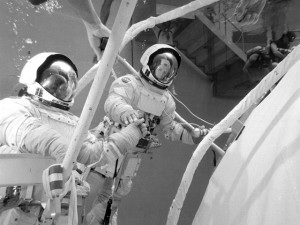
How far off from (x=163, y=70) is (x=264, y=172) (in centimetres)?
132

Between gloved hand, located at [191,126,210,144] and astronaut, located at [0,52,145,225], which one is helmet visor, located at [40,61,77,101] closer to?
astronaut, located at [0,52,145,225]

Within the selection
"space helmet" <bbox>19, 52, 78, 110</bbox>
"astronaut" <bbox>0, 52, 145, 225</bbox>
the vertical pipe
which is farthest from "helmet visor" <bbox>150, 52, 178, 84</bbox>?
the vertical pipe

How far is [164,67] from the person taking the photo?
7.80 ft

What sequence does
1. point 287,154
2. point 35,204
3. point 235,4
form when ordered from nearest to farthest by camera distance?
point 287,154 < point 35,204 < point 235,4

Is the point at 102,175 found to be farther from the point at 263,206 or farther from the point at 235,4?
the point at 235,4

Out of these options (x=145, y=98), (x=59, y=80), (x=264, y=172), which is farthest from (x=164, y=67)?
(x=264, y=172)

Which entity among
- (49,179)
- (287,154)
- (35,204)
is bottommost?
(35,204)

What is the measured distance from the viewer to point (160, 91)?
243 cm

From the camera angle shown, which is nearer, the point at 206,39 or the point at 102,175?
the point at 102,175

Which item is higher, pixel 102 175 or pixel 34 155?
pixel 34 155

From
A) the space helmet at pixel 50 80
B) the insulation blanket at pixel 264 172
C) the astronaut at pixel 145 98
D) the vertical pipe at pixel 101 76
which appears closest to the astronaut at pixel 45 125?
the space helmet at pixel 50 80

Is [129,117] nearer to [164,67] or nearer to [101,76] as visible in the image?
[164,67]

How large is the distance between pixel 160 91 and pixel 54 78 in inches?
38.8

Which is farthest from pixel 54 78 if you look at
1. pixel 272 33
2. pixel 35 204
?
pixel 272 33
